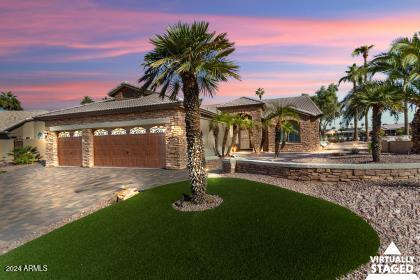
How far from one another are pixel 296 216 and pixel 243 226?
5.19ft

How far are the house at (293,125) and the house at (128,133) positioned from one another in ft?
0.35

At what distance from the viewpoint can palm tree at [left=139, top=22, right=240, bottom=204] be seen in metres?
8.54

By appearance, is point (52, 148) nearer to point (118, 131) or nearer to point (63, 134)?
point (63, 134)

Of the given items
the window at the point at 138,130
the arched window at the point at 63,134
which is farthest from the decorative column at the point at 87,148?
the window at the point at 138,130

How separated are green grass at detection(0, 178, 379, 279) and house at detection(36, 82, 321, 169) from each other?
9264mm

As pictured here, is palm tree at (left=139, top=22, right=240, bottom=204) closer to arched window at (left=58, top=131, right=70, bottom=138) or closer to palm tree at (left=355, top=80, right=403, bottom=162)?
palm tree at (left=355, top=80, right=403, bottom=162)

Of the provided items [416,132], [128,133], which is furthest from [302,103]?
[128,133]

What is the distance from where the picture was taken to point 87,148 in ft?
70.9

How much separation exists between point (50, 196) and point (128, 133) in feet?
27.3

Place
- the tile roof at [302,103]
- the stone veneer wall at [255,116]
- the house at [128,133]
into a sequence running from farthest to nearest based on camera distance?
the stone veneer wall at [255,116]
the tile roof at [302,103]
the house at [128,133]

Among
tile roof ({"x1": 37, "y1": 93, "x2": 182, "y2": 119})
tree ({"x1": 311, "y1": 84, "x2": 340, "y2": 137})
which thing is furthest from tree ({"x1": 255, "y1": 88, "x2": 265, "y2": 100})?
tile roof ({"x1": 37, "y1": 93, "x2": 182, "y2": 119})

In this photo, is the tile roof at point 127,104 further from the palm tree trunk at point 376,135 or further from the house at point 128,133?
the palm tree trunk at point 376,135

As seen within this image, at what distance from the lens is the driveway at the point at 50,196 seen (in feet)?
29.3

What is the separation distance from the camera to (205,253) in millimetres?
5918
